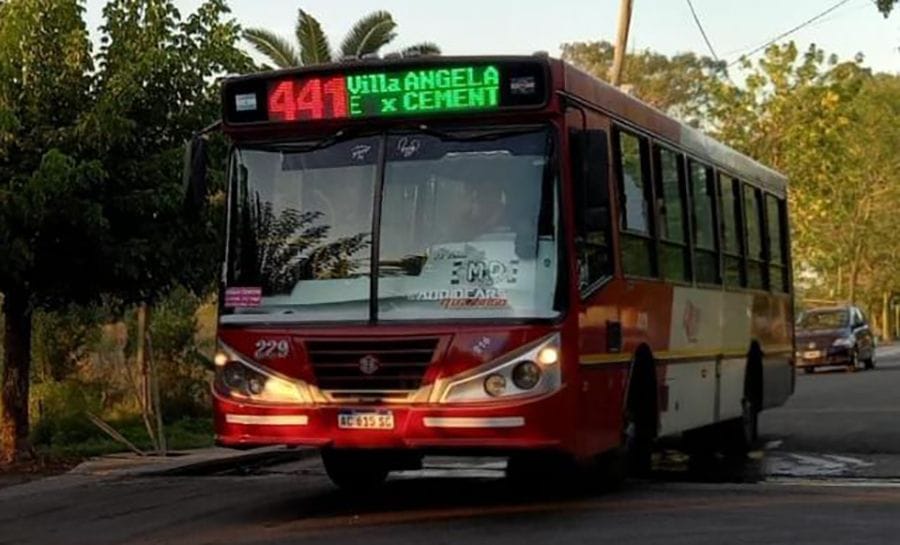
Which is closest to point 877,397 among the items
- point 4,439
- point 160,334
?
point 160,334

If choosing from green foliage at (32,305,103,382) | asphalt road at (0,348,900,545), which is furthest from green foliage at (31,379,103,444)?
asphalt road at (0,348,900,545)

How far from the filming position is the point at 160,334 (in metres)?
20.9

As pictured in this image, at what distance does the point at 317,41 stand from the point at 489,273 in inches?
902

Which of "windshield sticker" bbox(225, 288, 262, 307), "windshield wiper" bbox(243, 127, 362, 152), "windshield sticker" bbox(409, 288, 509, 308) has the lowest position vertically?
"windshield sticker" bbox(409, 288, 509, 308)

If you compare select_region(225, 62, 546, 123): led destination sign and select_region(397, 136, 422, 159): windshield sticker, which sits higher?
select_region(225, 62, 546, 123): led destination sign

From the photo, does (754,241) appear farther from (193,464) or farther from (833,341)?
(833,341)

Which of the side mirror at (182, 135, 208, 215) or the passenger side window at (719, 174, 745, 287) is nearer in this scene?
the side mirror at (182, 135, 208, 215)

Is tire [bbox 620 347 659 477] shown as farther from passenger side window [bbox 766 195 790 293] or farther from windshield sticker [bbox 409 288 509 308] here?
passenger side window [bbox 766 195 790 293]

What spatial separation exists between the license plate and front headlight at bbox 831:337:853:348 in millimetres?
28655

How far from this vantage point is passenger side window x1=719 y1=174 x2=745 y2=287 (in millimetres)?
14609

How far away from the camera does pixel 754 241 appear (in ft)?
52.5

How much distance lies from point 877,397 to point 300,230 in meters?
16.3

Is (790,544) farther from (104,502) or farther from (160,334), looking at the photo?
(160,334)

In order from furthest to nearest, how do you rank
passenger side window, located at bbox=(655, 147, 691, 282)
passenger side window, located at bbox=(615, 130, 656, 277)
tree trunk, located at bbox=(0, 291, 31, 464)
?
tree trunk, located at bbox=(0, 291, 31, 464), passenger side window, located at bbox=(655, 147, 691, 282), passenger side window, located at bbox=(615, 130, 656, 277)
